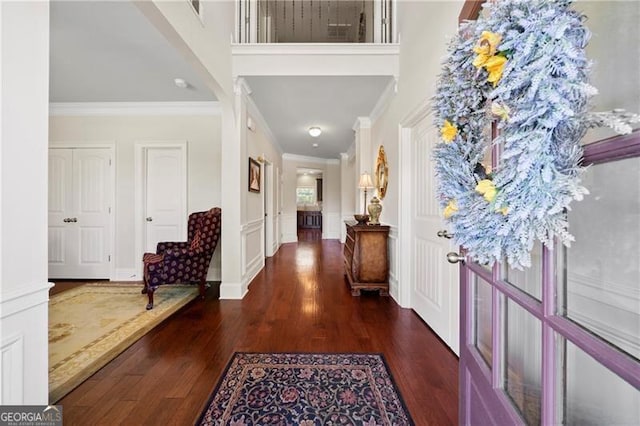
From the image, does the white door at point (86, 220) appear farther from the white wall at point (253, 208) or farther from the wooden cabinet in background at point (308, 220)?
the wooden cabinet in background at point (308, 220)

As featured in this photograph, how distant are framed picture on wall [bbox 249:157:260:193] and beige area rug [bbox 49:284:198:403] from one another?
158cm

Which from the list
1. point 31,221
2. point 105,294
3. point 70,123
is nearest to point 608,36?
point 31,221

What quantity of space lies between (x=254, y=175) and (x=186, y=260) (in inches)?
62.9

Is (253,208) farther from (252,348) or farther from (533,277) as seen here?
(533,277)

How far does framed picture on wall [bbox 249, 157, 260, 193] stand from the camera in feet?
13.0

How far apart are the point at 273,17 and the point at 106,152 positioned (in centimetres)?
332

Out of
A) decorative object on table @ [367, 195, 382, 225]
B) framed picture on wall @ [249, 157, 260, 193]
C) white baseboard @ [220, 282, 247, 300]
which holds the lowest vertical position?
white baseboard @ [220, 282, 247, 300]

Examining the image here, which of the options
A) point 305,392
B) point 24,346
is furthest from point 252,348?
point 24,346

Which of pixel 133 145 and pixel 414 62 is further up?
pixel 414 62

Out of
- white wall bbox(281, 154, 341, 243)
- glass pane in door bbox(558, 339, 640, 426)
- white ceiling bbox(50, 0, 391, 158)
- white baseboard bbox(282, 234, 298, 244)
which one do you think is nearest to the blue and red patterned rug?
glass pane in door bbox(558, 339, 640, 426)

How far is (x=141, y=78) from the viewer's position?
126 inches

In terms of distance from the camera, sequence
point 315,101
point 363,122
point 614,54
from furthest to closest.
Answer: point 363,122
point 315,101
point 614,54

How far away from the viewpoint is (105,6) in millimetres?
2094

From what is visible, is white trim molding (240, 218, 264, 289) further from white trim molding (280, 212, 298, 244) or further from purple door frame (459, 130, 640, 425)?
white trim molding (280, 212, 298, 244)
